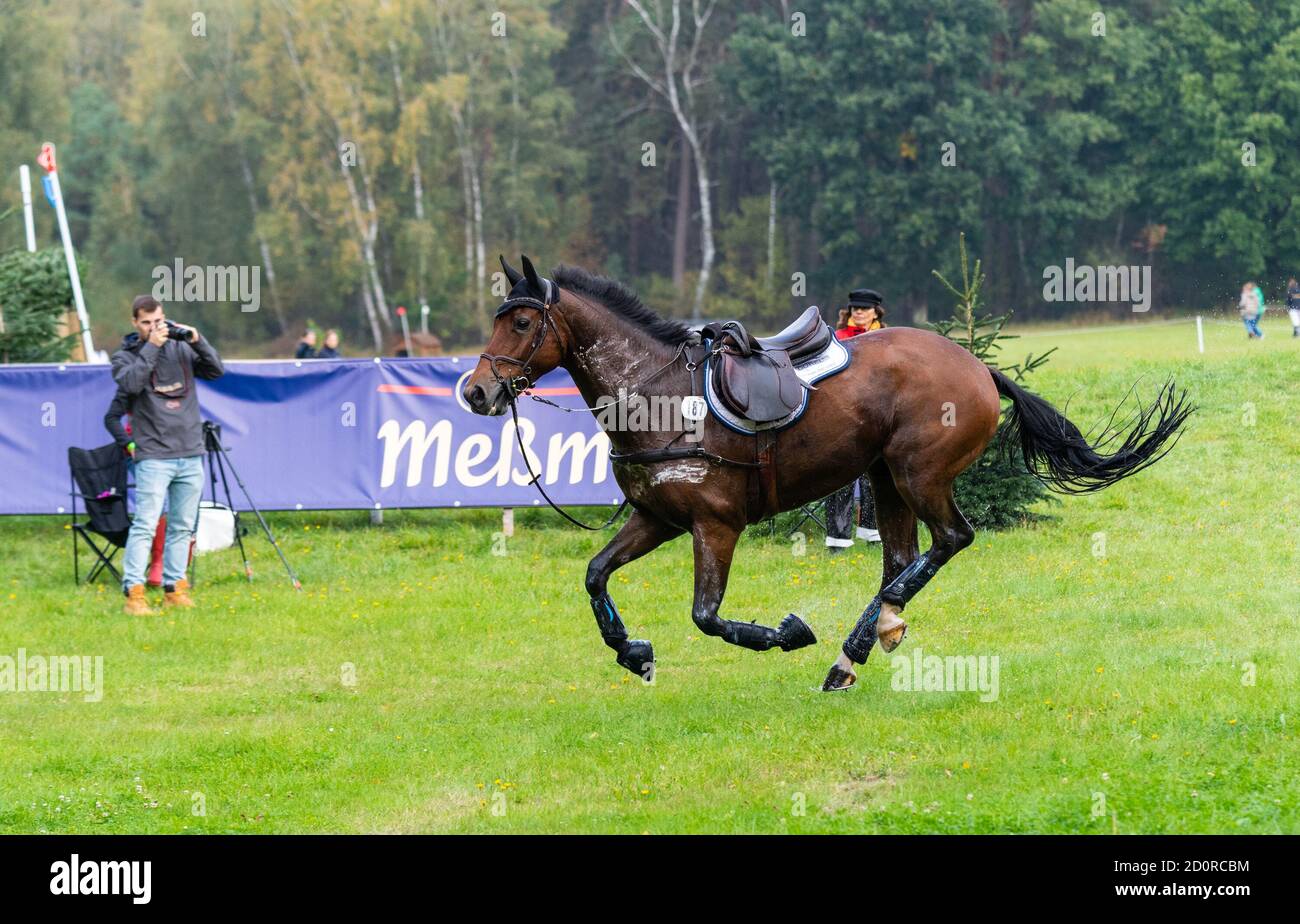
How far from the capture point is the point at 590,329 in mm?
9000

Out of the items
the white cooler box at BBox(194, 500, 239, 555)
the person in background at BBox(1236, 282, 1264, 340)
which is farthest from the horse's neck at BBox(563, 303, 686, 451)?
the person in background at BBox(1236, 282, 1264, 340)

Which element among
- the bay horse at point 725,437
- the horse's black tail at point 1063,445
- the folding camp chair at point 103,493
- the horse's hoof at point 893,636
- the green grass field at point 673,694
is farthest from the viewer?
the folding camp chair at point 103,493

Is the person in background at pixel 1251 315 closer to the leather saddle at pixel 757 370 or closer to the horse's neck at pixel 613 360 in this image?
the leather saddle at pixel 757 370

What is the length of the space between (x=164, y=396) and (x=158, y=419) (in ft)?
0.65

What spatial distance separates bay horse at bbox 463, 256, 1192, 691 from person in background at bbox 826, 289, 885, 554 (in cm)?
389

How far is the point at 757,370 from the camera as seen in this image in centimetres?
901

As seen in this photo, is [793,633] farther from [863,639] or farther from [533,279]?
[533,279]

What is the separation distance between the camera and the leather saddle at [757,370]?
8906mm

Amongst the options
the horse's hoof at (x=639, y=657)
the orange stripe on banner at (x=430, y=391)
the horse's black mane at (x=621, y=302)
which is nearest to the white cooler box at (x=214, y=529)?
the orange stripe on banner at (x=430, y=391)

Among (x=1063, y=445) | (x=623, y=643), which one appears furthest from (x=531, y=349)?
(x=1063, y=445)

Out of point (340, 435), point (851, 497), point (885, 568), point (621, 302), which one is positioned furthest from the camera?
point (340, 435)

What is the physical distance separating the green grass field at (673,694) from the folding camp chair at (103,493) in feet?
1.86
